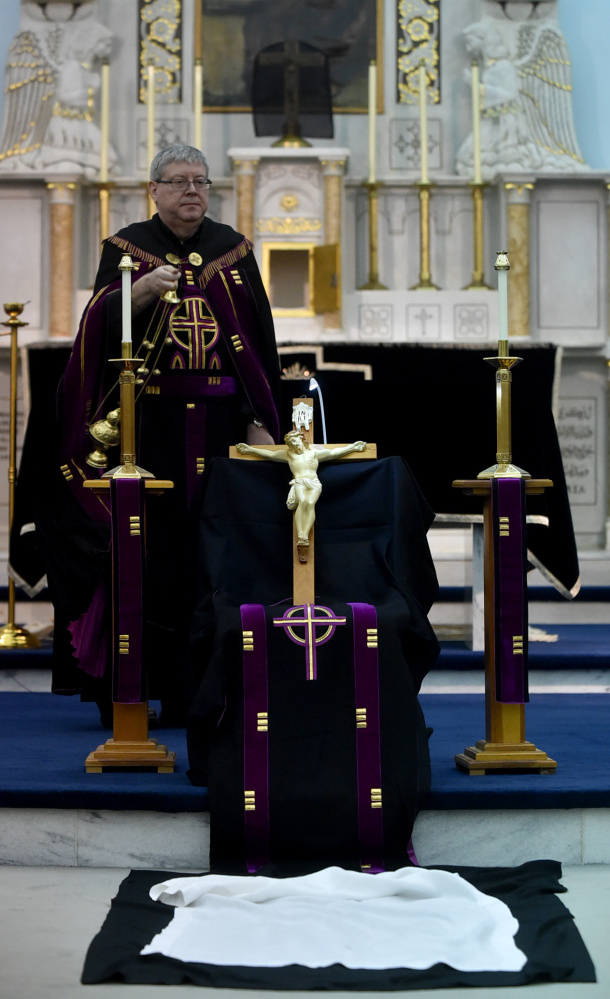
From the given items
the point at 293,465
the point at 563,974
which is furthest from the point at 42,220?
the point at 563,974

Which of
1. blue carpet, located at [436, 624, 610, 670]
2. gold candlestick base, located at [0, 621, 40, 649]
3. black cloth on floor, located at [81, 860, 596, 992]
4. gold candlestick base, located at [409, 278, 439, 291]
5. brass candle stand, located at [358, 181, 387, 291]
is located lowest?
black cloth on floor, located at [81, 860, 596, 992]

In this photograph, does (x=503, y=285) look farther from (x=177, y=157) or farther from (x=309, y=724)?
(x=309, y=724)

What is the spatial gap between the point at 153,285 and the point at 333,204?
334cm

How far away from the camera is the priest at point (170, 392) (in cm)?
391

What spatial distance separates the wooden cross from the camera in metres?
3.24

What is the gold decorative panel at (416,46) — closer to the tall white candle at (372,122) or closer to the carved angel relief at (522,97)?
the carved angel relief at (522,97)

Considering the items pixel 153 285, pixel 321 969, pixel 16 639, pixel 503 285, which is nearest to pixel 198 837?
pixel 321 969

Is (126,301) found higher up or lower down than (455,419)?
higher up

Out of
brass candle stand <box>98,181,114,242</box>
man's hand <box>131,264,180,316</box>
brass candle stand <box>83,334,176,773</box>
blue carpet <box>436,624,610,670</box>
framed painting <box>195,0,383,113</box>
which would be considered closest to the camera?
brass candle stand <box>83,334,176,773</box>

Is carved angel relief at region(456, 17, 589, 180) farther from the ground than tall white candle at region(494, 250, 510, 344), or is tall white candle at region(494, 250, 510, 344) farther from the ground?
carved angel relief at region(456, 17, 589, 180)

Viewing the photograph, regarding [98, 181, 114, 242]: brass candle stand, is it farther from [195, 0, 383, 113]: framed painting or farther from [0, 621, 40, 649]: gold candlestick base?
[0, 621, 40, 649]: gold candlestick base

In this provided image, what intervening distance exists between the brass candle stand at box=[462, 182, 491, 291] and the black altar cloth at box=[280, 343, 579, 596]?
166cm

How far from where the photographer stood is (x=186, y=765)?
11.4ft

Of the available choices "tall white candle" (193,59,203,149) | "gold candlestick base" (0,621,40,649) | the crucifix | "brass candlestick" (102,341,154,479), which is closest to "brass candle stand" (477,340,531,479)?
"brass candlestick" (102,341,154,479)
